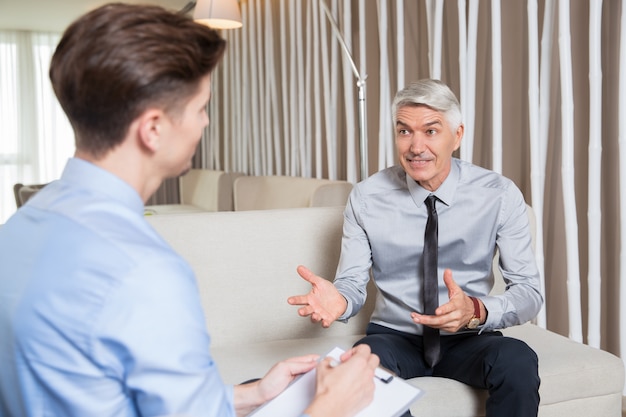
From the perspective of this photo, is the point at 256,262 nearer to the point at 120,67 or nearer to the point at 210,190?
the point at 120,67

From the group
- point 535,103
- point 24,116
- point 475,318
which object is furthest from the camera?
point 24,116

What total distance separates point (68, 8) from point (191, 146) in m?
7.71

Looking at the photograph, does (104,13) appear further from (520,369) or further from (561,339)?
(561,339)

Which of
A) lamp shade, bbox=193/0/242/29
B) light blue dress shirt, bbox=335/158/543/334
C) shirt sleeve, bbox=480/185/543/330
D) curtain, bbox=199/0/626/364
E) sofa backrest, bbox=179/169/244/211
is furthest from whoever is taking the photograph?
sofa backrest, bbox=179/169/244/211

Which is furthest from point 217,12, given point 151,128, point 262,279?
point 151,128

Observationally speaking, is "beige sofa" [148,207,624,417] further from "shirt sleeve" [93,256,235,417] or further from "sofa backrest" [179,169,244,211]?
"sofa backrest" [179,169,244,211]

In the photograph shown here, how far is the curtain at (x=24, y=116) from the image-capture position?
9.16 m

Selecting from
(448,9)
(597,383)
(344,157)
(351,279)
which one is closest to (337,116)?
(344,157)

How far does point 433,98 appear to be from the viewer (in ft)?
6.41

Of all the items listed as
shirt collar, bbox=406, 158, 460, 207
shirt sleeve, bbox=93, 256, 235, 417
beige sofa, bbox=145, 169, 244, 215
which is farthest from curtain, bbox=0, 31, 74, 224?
shirt sleeve, bbox=93, 256, 235, 417

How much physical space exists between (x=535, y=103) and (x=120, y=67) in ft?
6.90

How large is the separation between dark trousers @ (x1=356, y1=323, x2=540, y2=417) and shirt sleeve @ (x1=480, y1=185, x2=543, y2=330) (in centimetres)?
9

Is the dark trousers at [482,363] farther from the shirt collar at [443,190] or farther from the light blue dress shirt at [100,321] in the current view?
the light blue dress shirt at [100,321]

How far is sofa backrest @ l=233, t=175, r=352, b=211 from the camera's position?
3.74 m
